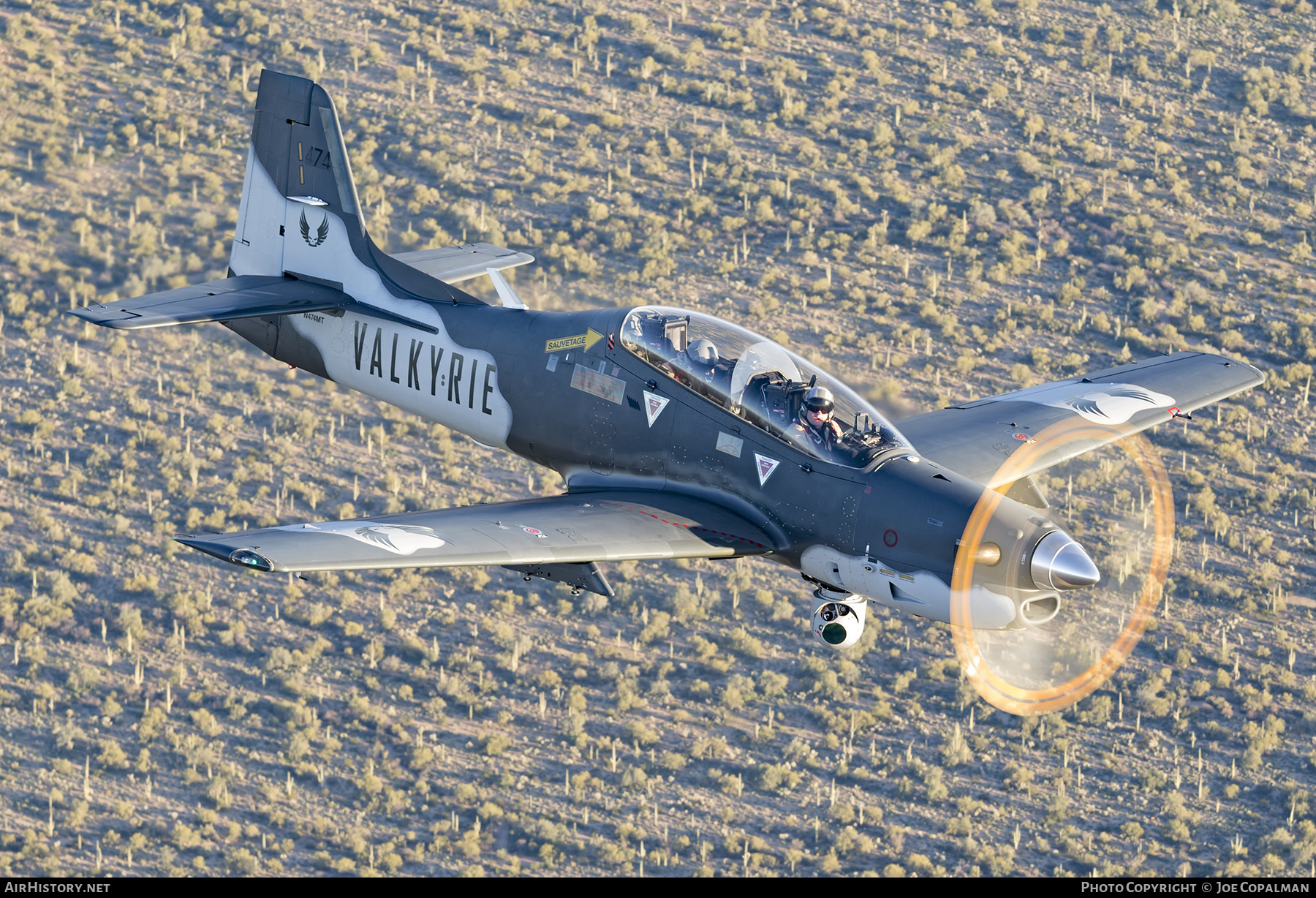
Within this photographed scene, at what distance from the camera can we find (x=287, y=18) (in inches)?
3078

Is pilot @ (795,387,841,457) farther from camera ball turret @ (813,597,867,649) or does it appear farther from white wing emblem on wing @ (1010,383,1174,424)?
white wing emblem on wing @ (1010,383,1174,424)

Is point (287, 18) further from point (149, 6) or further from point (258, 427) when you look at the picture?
point (258, 427)

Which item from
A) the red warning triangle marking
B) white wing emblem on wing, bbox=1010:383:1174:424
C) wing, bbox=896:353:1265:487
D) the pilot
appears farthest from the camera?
white wing emblem on wing, bbox=1010:383:1174:424

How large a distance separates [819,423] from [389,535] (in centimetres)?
656

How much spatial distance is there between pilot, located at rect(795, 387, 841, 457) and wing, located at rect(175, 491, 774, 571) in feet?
5.31

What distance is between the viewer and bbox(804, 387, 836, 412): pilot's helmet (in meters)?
28.4

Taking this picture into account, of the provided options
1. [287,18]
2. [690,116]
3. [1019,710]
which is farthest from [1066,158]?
[1019,710]

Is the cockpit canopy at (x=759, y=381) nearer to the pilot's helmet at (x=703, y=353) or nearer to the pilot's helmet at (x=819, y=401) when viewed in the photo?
the pilot's helmet at (x=703, y=353)

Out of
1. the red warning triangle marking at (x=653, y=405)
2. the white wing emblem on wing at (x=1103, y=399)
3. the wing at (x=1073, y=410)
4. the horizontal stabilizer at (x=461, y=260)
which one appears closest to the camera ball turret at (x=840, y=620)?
the wing at (x=1073, y=410)

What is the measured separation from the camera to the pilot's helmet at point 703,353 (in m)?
29.4

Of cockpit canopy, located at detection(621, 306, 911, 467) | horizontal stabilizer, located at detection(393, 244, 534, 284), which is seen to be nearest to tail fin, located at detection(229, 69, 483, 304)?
horizontal stabilizer, located at detection(393, 244, 534, 284)

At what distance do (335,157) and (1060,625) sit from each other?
15.8 metres

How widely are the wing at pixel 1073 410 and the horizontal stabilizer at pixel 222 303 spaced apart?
1069 centimetres

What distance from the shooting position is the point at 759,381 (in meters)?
29.0
